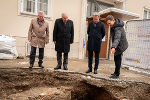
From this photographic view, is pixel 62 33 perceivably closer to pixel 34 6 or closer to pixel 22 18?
pixel 22 18

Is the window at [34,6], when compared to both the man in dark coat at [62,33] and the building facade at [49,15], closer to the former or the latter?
the building facade at [49,15]

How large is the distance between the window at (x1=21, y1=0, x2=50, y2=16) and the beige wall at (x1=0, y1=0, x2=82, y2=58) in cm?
24

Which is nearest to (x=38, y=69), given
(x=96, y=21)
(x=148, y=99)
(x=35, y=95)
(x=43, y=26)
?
(x=35, y=95)

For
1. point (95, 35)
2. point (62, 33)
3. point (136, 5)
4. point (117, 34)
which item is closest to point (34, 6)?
point (62, 33)

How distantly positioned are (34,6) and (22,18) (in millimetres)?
826

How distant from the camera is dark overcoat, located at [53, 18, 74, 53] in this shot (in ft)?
15.6

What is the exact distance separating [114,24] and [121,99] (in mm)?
1887

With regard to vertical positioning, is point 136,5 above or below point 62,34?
above

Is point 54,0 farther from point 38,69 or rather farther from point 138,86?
point 138,86

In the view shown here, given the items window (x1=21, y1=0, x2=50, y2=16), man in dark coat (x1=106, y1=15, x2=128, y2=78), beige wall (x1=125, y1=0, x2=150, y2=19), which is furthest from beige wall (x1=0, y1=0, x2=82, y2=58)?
man in dark coat (x1=106, y1=15, x2=128, y2=78)

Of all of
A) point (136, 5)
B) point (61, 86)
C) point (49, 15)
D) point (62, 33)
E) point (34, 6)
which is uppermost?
point (136, 5)

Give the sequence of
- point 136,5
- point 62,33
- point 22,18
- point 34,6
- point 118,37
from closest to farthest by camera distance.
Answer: point 118,37
point 62,33
point 22,18
point 34,6
point 136,5

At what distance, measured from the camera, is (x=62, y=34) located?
477 centimetres

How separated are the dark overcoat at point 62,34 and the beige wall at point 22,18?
253cm
